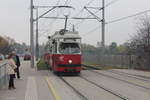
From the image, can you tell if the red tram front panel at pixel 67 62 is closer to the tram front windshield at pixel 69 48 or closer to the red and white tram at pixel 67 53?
the red and white tram at pixel 67 53

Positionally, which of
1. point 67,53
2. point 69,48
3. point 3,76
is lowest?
point 3,76

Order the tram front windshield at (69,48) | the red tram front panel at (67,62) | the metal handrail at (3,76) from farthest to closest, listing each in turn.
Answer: the tram front windshield at (69,48), the red tram front panel at (67,62), the metal handrail at (3,76)

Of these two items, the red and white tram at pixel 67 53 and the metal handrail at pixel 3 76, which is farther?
the red and white tram at pixel 67 53

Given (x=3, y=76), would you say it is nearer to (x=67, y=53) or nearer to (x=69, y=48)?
(x=67, y=53)

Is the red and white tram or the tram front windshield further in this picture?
the tram front windshield

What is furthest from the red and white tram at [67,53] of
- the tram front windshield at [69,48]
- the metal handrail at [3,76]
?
the metal handrail at [3,76]

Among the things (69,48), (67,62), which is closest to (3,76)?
(67,62)

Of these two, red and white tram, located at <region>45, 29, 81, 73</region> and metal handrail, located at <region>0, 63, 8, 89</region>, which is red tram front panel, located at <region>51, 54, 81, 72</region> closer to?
red and white tram, located at <region>45, 29, 81, 73</region>

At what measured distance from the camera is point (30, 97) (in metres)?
15.3

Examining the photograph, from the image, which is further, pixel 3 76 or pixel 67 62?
pixel 67 62

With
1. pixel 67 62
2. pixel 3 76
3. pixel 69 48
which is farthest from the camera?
pixel 69 48

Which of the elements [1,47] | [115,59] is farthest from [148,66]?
[1,47]

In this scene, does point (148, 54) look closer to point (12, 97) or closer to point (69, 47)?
point (69, 47)

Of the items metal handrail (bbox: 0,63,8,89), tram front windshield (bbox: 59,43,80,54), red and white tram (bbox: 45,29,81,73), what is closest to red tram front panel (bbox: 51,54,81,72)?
red and white tram (bbox: 45,29,81,73)
